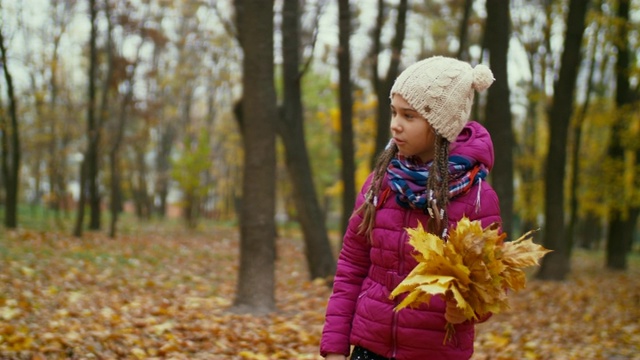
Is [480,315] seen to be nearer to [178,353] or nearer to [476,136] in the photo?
[476,136]

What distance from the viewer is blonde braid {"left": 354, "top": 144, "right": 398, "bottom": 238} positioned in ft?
8.16

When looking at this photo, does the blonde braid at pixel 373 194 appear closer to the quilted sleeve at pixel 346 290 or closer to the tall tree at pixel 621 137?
the quilted sleeve at pixel 346 290

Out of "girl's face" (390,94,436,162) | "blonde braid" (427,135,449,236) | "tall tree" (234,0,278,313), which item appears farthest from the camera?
"tall tree" (234,0,278,313)

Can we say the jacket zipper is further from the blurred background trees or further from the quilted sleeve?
the blurred background trees

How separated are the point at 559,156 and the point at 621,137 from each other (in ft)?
10.6

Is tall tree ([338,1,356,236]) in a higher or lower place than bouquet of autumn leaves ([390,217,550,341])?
higher

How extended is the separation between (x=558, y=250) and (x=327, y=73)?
70.9ft

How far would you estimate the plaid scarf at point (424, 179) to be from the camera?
2.35m

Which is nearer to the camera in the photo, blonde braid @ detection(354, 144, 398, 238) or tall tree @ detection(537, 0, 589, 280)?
blonde braid @ detection(354, 144, 398, 238)

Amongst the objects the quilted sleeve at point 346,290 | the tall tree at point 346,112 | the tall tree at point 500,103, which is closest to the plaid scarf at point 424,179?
the quilted sleeve at point 346,290

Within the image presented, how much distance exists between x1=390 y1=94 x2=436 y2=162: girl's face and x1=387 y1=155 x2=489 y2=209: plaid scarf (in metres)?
0.08

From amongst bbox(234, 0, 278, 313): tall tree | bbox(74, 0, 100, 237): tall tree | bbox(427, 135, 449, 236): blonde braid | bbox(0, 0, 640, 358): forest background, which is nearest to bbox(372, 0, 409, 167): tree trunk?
bbox(0, 0, 640, 358): forest background

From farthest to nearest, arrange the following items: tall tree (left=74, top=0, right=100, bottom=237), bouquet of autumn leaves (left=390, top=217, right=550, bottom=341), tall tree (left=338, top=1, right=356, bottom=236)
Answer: tall tree (left=74, top=0, right=100, bottom=237) → tall tree (left=338, top=1, right=356, bottom=236) → bouquet of autumn leaves (left=390, top=217, right=550, bottom=341)

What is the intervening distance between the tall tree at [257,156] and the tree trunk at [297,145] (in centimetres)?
352
